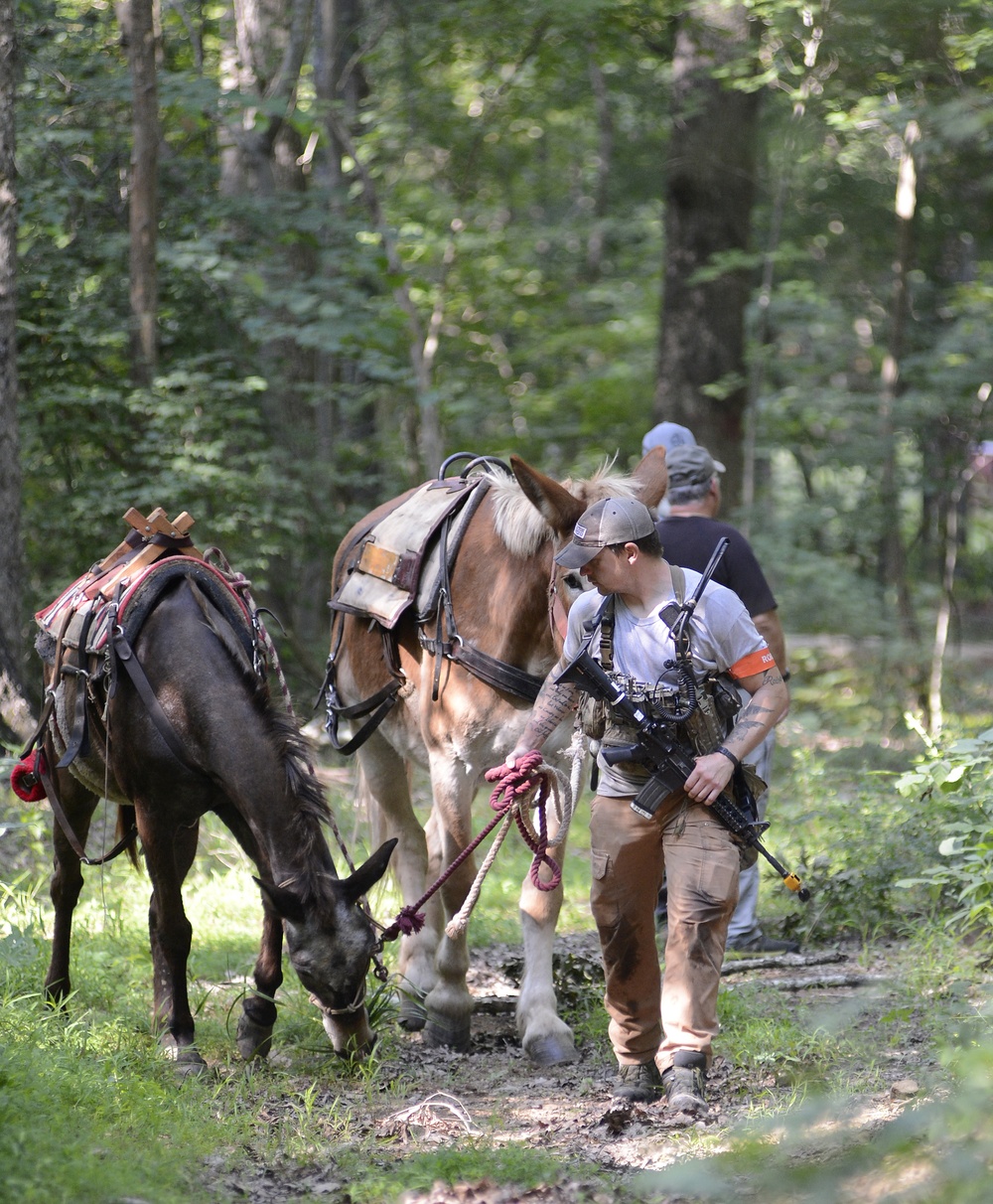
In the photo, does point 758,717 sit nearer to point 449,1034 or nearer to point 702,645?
point 702,645

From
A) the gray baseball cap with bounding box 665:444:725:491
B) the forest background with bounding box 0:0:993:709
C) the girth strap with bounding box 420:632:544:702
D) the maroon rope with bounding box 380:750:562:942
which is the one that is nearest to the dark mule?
the maroon rope with bounding box 380:750:562:942

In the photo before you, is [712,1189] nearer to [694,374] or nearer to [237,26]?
[694,374]

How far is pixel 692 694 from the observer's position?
12.0 feet

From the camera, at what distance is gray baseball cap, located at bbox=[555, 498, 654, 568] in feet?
Result: 11.8

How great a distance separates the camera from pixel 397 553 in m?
5.23

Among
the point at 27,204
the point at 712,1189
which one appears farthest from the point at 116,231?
the point at 712,1189

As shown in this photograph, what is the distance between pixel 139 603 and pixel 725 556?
2.47 m

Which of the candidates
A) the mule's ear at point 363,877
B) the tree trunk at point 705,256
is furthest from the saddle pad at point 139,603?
the tree trunk at point 705,256

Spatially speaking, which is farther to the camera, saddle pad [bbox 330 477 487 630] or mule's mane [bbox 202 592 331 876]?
saddle pad [bbox 330 477 487 630]

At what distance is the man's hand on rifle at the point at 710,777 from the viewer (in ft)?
11.7

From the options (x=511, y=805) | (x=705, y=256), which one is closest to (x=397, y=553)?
(x=511, y=805)

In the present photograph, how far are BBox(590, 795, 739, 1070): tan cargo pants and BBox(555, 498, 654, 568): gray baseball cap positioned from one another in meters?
0.83

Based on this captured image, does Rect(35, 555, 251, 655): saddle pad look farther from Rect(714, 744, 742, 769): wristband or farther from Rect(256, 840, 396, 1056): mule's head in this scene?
Rect(714, 744, 742, 769): wristband

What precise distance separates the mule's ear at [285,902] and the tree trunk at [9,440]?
342cm
